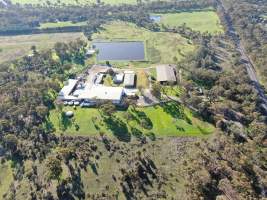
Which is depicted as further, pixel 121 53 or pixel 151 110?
pixel 121 53

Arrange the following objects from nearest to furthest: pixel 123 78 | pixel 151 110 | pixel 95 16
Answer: pixel 151 110
pixel 123 78
pixel 95 16

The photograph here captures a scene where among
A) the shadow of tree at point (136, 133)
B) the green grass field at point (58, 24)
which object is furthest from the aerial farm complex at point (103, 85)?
the green grass field at point (58, 24)

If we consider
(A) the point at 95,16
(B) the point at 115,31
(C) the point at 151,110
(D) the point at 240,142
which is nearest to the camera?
(D) the point at 240,142

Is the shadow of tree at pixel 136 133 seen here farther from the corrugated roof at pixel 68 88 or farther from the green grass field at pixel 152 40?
the green grass field at pixel 152 40

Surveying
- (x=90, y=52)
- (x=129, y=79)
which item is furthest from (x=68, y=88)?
(x=90, y=52)

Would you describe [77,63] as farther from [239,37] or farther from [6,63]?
[239,37]

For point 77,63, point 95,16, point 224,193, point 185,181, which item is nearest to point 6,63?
point 77,63

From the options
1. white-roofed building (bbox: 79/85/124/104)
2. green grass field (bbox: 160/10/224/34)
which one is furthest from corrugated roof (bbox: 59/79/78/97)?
green grass field (bbox: 160/10/224/34)
